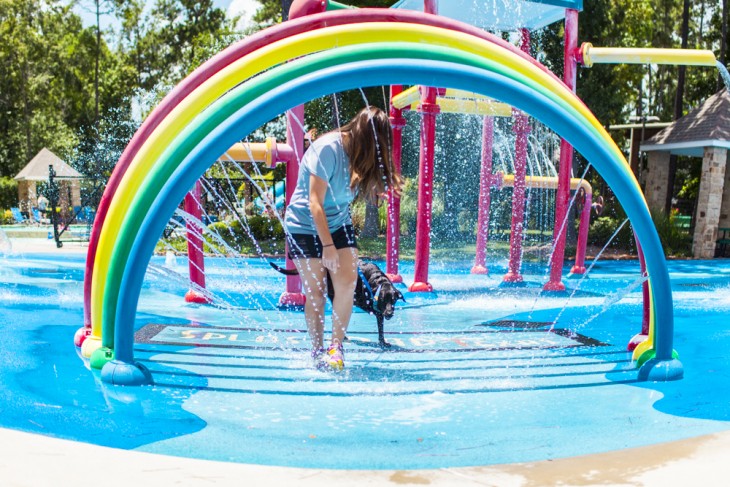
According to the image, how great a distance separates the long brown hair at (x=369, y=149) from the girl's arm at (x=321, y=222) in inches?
12.0

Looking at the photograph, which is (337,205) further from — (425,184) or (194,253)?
(425,184)

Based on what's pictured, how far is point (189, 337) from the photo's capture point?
5508mm

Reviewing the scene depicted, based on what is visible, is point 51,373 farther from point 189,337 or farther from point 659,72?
point 659,72

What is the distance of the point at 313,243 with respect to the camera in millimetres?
4512

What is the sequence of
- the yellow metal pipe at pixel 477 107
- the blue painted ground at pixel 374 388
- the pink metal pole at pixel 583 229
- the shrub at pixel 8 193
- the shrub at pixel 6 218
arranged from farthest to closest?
1. the shrub at pixel 8 193
2. the shrub at pixel 6 218
3. the pink metal pole at pixel 583 229
4. the yellow metal pipe at pixel 477 107
5. the blue painted ground at pixel 374 388

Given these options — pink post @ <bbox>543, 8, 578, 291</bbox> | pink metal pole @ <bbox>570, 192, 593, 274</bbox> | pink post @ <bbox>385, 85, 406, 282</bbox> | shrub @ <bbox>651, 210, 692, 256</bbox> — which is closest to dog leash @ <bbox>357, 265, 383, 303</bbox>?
pink post @ <bbox>385, 85, 406, 282</bbox>

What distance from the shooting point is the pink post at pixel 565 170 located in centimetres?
788

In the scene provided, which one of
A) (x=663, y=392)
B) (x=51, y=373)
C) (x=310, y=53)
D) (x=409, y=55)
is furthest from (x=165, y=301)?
(x=663, y=392)

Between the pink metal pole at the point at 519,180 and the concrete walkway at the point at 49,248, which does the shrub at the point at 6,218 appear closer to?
the concrete walkway at the point at 49,248

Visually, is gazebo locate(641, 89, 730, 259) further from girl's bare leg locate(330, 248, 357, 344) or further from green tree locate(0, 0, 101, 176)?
green tree locate(0, 0, 101, 176)

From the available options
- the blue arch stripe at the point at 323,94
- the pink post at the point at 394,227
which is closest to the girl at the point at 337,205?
the blue arch stripe at the point at 323,94

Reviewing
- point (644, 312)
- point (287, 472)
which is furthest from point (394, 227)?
point (287, 472)

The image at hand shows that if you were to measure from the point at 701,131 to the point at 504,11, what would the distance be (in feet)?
32.2

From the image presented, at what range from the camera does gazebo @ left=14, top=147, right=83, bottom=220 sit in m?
30.3
